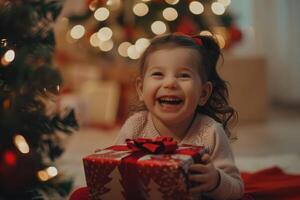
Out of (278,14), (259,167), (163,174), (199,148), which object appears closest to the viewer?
(163,174)

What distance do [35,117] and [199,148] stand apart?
36cm

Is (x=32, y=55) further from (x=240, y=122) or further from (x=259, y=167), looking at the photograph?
(x=240, y=122)

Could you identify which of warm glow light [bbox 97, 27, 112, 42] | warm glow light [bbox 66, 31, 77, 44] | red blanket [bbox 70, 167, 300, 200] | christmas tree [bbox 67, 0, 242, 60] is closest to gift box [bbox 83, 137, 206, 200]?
red blanket [bbox 70, 167, 300, 200]

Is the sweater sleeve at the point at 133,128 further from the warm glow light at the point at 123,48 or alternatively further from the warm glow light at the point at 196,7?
the warm glow light at the point at 123,48

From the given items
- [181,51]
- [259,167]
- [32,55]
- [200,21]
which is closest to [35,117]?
[32,55]

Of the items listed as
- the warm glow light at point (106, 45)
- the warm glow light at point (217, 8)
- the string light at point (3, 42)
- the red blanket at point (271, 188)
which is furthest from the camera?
the warm glow light at point (106, 45)

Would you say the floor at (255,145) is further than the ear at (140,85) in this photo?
Yes

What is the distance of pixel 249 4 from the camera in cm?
353

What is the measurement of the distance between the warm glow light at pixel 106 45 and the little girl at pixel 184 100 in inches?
74.9

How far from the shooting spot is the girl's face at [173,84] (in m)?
1.08

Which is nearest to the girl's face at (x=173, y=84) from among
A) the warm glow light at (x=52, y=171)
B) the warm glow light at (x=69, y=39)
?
the warm glow light at (x=52, y=171)

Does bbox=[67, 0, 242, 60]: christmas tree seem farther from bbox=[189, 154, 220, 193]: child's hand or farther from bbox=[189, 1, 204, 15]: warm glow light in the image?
bbox=[189, 154, 220, 193]: child's hand

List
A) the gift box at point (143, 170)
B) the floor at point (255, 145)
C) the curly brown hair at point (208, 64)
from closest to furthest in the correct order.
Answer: the gift box at point (143, 170), the curly brown hair at point (208, 64), the floor at point (255, 145)

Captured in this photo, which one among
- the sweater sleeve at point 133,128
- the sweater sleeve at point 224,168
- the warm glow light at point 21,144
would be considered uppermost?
the warm glow light at point 21,144
